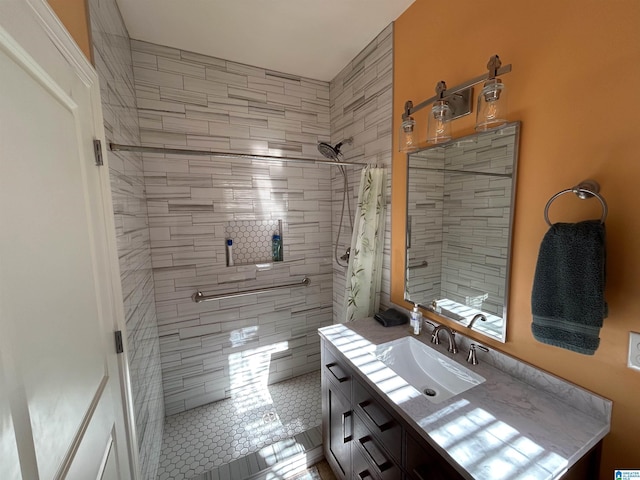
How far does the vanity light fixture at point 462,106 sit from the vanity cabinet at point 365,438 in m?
1.26

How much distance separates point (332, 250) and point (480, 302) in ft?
4.77

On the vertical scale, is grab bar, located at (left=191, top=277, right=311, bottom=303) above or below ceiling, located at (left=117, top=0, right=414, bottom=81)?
below

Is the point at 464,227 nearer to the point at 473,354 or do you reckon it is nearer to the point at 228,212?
the point at 473,354

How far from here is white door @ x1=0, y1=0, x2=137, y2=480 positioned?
19.2 inches

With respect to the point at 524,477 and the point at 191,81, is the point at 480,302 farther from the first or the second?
the point at 191,81

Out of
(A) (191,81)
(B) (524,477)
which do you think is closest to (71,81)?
(A) (191,81)

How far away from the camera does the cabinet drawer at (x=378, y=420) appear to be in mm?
986

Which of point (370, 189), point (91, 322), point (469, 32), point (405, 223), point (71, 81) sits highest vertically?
point (469, 32)

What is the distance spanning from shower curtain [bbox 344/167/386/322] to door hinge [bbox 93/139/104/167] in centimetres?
140

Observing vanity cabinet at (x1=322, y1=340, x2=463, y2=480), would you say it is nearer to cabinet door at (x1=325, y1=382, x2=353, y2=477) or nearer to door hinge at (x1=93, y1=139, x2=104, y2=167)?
cabinet door at (x1=325, y1=382, x2=353, y2=477)

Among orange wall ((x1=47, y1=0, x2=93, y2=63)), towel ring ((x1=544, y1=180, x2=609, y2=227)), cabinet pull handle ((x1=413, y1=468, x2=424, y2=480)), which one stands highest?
orange wall ((x1=47, y1=0, x2=93, y2=63))

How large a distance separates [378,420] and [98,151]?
1594mm

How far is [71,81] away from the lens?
2.66ft

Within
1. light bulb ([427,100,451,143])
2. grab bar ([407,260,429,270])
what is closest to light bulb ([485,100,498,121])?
light bulb ([427,100,451,143])
